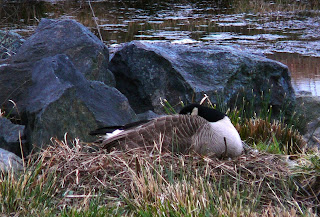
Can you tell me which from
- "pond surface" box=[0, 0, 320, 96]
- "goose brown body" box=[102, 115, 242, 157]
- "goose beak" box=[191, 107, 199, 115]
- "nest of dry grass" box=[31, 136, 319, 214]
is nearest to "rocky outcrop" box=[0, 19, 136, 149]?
"nest of dry grass" box=[31, 136, 319, 214]

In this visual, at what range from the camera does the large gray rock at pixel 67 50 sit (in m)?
6.70

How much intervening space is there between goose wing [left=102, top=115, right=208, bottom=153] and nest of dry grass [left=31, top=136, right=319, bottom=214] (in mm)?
113

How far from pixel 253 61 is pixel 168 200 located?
458 cm

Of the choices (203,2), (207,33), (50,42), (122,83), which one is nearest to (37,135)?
(50,42)

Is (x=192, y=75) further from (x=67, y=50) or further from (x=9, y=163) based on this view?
(x=9, y=163)

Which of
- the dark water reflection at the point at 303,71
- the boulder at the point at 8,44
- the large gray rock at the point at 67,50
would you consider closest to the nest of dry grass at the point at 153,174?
the large gray rock at the point at 67,50

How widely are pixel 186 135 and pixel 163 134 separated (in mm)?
218

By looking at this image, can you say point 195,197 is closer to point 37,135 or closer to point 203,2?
point 37,135

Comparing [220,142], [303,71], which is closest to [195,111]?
[220,142]

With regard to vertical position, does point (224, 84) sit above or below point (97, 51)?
below

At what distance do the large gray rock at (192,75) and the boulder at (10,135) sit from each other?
2.23 m

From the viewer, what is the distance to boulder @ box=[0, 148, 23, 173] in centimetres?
452

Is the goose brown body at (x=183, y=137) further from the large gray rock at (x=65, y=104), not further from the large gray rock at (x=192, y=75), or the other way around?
the large gray rock at (x=192, y=75)

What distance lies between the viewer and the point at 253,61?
26.2 feet
